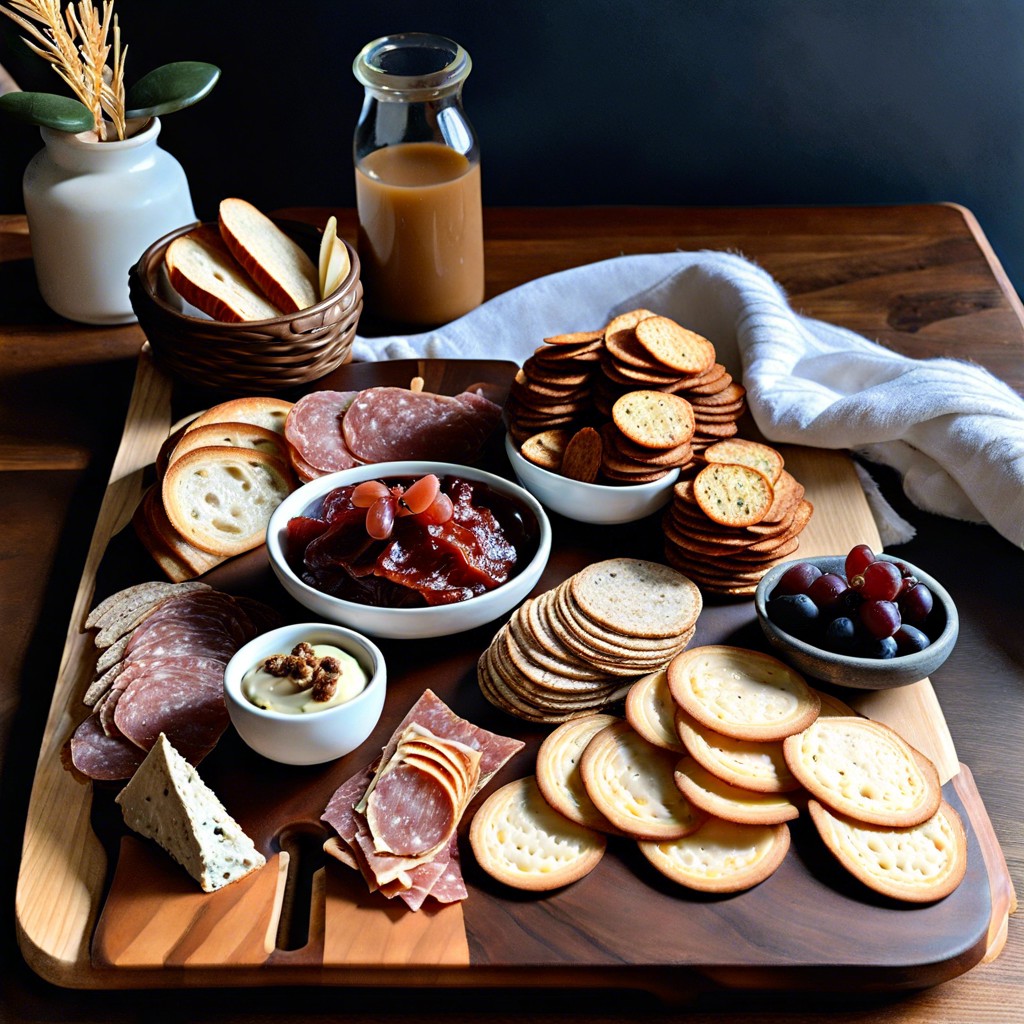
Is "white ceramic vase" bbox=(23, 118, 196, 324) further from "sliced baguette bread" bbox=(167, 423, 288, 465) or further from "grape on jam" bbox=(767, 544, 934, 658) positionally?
"grape on jam" bbox=(767, 544, 934, 658)

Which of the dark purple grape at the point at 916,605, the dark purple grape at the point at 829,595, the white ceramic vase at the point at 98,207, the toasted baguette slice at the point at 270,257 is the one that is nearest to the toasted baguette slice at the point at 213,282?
the toasted baguette slice at the point at 270,257

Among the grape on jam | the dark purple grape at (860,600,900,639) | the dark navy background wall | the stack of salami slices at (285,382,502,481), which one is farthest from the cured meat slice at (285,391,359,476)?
the dark navy background wall

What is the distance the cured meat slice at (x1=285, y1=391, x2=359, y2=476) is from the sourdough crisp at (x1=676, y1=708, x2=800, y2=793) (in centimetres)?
75

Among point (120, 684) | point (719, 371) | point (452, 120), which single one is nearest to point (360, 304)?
point (452, 120)

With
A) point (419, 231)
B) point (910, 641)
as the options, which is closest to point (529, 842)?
point (910, 641)

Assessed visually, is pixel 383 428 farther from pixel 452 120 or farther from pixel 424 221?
pixel 452 120

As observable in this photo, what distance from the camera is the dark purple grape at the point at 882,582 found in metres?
1.51

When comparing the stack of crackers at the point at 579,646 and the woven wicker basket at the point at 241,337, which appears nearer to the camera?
the stack of crackers at the point at 579,646

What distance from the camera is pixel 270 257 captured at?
207 cm

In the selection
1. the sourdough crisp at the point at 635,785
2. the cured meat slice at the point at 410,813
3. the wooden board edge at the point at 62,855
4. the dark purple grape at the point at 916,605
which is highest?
the dark purple grape at the point at 916,605

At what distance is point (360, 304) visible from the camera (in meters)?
2.09

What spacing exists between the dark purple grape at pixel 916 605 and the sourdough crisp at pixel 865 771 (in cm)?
16

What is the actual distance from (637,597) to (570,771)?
30cm

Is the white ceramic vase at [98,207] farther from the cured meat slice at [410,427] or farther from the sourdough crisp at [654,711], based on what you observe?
the sourdough crisp at [654,711]
